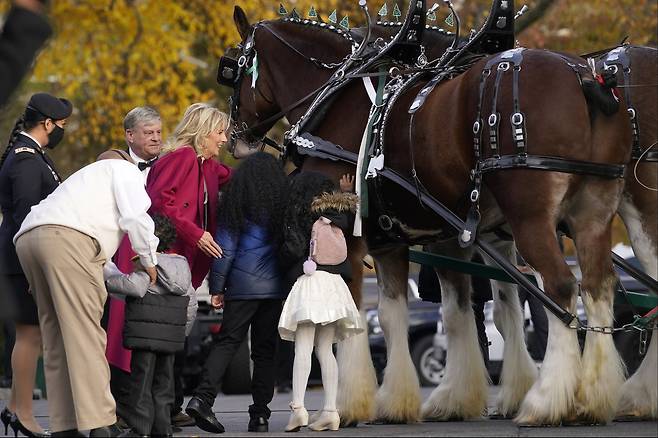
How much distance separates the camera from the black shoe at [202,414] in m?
9.45

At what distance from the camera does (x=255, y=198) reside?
9.61 m

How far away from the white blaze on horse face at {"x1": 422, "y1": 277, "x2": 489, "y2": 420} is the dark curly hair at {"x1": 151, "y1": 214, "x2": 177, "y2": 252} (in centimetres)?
234

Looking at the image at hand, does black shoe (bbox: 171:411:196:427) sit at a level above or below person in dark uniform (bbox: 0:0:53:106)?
below

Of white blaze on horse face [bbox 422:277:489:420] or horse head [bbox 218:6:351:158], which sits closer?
white blaze on horse face [bbox 422:277:489:420]

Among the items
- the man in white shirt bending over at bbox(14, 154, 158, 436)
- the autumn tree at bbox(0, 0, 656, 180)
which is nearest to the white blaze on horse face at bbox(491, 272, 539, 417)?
the man in white shirt bending over at bbox(14, 154, 158, 436)

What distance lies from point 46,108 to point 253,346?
201 centimetres

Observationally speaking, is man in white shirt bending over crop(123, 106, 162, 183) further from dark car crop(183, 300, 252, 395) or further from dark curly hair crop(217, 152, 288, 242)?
dark car crop(183, 300, 252, 395)

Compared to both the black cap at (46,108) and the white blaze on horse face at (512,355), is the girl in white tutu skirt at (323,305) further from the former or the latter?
the black cap at (46,108)

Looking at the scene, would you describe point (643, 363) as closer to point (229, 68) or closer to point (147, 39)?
point (229, 68)

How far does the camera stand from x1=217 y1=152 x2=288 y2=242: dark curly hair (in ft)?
31.6

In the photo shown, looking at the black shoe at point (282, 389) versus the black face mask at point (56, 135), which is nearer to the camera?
the black face mask at point (56, 135)

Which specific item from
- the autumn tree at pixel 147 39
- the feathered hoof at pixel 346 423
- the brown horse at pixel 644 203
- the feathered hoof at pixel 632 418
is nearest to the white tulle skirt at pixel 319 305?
the feathered hoof at pixel 346 423

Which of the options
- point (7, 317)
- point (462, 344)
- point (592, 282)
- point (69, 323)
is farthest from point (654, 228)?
point (7, 317)

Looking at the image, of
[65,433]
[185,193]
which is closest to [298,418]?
[65,433]
